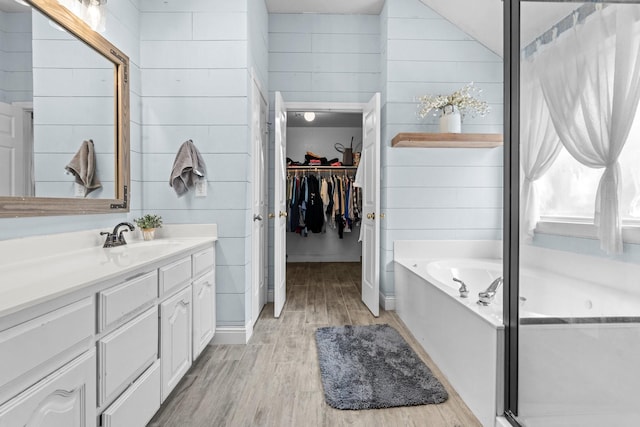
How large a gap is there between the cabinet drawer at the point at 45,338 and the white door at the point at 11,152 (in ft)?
2.39

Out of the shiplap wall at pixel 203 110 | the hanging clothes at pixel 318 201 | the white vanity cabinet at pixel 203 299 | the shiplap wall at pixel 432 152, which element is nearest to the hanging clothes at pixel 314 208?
the hanging clothes at pixel 318 201

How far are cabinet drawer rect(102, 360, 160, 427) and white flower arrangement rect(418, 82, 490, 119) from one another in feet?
9.61

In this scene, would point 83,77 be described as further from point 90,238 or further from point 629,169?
point 629,169

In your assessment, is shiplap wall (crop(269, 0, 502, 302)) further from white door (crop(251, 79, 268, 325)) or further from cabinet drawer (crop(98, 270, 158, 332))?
cabinet drawer (crop(98, 270, 158, 332))

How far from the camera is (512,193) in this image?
149 cm

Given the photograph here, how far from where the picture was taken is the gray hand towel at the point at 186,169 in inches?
93.2

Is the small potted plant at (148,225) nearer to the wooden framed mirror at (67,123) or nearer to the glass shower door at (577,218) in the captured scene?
the wooden framed mirror at (67,123)

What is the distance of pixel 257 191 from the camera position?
2971 mm

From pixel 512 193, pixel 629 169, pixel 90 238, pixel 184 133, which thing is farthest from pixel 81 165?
pixel 629 169

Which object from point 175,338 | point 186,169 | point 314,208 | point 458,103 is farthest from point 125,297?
point 314,208

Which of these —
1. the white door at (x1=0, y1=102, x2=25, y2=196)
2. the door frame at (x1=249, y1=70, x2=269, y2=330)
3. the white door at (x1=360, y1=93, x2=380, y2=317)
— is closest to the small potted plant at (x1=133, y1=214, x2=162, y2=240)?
the door frame at (x1=249, y1=70, x2=269, y2=330)

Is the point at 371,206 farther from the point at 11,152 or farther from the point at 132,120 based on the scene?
the point at 11,152

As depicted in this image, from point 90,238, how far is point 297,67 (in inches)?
101

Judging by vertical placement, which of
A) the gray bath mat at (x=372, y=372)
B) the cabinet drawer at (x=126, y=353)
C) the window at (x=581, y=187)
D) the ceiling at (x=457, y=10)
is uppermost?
the ceiling at (x=457, y=10)
